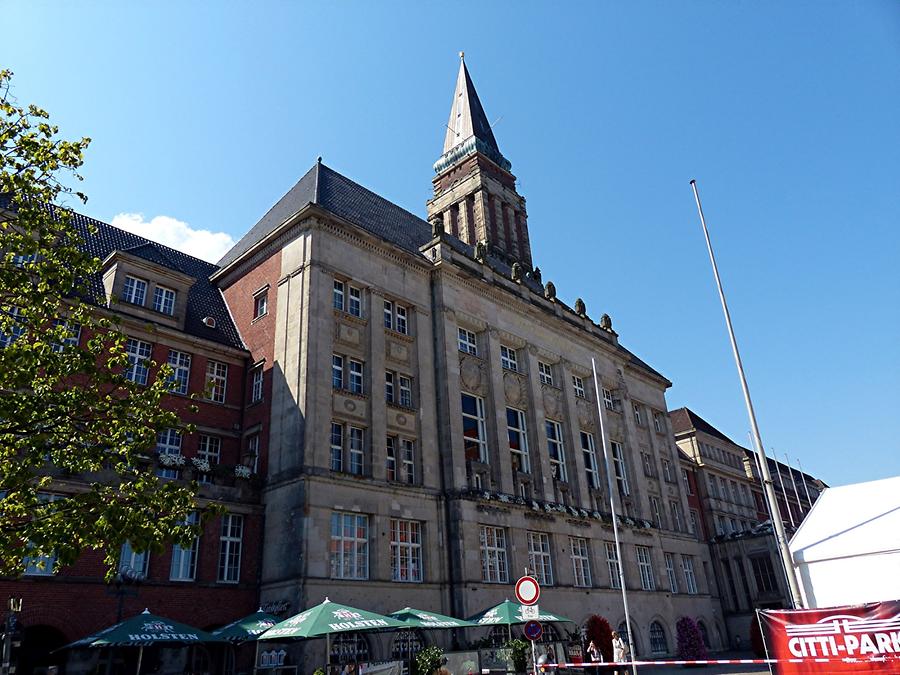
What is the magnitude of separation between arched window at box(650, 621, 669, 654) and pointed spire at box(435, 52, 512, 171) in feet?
A: 126

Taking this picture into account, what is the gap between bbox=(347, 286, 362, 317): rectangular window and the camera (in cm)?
2989

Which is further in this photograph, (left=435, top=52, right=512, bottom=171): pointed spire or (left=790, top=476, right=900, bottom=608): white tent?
(left=435, top=52, right=512, bottom=171): pointed spire

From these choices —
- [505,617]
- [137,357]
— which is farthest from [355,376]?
[505,617]

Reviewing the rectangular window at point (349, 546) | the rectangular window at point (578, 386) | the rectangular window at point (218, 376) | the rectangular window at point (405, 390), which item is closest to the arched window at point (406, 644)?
the rectangular window at point (349, 546)

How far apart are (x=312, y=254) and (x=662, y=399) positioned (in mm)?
33433

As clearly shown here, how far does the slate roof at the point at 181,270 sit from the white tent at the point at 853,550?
23795 millimetres

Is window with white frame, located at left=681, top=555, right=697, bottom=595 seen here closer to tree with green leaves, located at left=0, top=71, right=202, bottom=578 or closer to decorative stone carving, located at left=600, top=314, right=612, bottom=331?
decorative stone carving, located at left=600, top=314, right=612, bottom=331

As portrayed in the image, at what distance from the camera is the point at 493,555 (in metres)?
29.8

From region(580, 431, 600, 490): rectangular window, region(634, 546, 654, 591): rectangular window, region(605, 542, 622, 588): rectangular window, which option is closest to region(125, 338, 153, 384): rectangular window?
region(580, 431, 600, 490): rectangular window

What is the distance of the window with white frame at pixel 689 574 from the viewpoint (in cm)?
4432

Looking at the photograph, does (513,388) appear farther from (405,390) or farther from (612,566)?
(612,566)

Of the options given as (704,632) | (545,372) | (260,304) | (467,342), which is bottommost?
(704,632)

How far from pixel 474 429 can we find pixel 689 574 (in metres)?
22.6

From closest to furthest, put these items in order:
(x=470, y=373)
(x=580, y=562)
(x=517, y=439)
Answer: (x=470, y=373) → (x=580, y=562) → (x=517, y=439)
